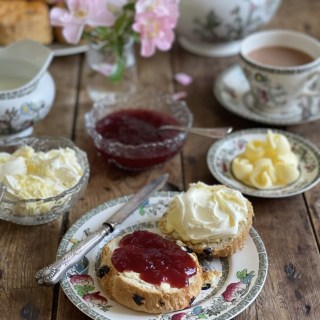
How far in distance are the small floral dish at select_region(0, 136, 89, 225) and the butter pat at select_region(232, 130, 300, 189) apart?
0.38 m

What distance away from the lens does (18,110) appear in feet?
5.39

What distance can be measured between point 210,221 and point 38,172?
0.42 meters

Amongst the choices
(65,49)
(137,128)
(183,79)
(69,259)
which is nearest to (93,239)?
(69,259)

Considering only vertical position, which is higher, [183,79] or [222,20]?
[222,20]

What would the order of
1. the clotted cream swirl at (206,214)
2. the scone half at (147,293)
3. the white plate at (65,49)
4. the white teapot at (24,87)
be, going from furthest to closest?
the white plate at (65,49)
the white teapot at (24,87)
the clotted cream swirl at (206,214)
the scone half at (147,293)

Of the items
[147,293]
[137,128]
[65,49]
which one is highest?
[147,293]

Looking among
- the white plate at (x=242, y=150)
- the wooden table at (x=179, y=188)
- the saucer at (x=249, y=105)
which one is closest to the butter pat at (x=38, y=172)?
the wooden table at (x=179, y=188)

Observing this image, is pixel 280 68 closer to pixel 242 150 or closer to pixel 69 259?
pixel 242 150

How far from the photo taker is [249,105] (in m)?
1.87

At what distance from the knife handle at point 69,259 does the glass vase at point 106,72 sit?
2.07 ft

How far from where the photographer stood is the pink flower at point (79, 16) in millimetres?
1733

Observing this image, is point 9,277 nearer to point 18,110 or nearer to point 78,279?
point 78,279

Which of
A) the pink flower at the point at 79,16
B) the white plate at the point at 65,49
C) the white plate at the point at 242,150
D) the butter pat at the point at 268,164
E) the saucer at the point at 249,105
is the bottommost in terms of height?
the white plate at the point at 65,49

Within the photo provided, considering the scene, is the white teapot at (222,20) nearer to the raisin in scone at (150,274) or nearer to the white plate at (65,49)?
the white plate at (65,49)
